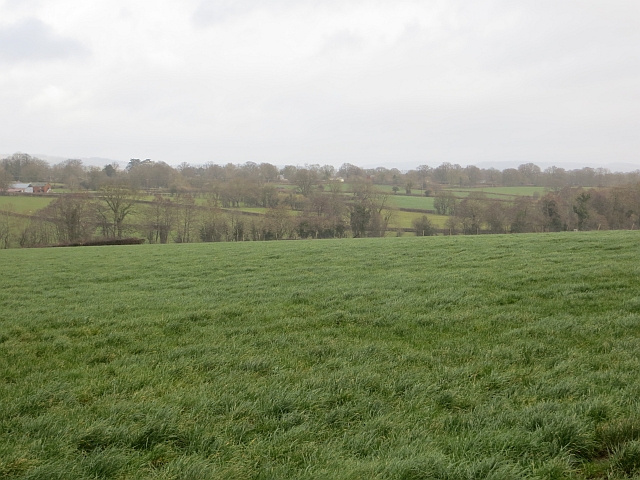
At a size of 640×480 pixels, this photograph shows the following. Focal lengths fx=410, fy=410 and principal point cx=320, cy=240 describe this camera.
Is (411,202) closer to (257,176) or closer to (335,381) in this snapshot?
(257,176)

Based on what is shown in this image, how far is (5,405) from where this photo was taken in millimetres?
3967

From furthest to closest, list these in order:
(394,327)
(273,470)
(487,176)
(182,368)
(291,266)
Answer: (487,176) → (291,266) → (394,327) → (182,368) → (273,470)

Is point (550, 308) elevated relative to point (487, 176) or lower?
lower

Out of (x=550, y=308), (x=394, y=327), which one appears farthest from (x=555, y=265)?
(x=394, y=327)

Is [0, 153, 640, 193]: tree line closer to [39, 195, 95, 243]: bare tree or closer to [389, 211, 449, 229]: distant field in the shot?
[39, 195, 95, 243]: bare tree

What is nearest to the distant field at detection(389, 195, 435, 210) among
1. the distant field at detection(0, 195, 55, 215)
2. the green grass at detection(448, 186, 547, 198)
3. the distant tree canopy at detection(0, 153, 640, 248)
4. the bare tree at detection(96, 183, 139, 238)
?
the distant tree canopy at detection(0, 153, 640, 248)

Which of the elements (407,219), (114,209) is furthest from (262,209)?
(407,219)

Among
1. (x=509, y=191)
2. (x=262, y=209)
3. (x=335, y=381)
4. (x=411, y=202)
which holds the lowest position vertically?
(x=335, y=381)

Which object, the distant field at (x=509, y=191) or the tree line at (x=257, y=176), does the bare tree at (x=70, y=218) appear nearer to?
the tree line at (x=257, y=176)

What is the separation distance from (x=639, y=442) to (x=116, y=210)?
2131 inches

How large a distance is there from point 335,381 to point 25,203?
65.5 m

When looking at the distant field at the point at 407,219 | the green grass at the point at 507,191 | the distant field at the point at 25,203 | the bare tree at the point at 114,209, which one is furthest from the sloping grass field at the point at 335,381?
the green grass at the point at 507,191

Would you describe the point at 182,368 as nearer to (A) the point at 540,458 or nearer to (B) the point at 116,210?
(A) the point at 540,458

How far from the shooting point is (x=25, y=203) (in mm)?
55750
